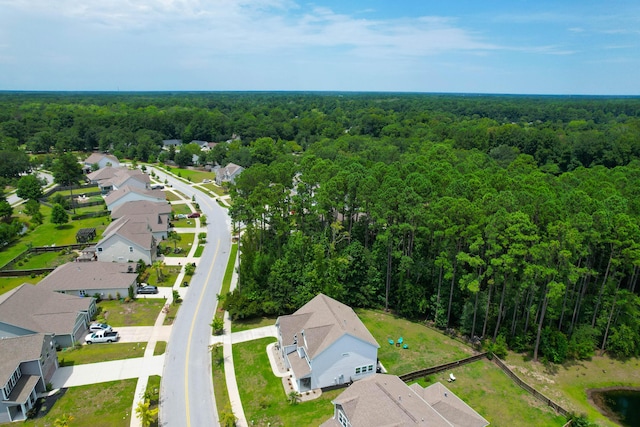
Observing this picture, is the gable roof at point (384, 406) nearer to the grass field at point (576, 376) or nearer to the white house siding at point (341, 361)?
the white house siding at point (341, 361)

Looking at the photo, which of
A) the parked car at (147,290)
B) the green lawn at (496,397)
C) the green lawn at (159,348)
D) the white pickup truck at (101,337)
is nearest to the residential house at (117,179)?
the parked car at (147,290)

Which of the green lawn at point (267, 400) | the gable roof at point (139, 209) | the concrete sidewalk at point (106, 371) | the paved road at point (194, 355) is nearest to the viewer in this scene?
the green lawn at point (267, 400)

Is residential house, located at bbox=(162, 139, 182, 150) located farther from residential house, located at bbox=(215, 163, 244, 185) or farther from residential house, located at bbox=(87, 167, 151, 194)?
residential house, located at bbox=(215, 163, 244, 185)

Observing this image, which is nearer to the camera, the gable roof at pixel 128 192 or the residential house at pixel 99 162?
the gable roof at pixel 128 192

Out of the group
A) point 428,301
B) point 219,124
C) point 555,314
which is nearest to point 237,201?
point 428,301

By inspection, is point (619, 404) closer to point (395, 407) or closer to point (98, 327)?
point (395, 407)

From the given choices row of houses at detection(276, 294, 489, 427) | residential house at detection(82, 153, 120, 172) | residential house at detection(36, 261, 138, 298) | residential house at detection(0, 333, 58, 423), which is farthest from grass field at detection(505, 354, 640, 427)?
residential house at detection(82, 153, 120, 172)

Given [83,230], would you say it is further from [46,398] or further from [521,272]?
[521,272]

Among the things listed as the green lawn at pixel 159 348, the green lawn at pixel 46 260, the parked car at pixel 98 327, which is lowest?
the green lawn at pixel 159 348
